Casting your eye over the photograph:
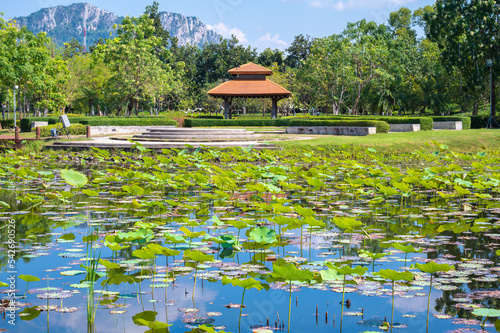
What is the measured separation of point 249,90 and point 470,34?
58.1 ft

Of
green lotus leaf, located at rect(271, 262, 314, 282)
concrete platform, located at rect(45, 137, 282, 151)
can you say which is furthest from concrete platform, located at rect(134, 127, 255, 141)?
green lotus leaf, located at rect(271, 262, 314, 282)

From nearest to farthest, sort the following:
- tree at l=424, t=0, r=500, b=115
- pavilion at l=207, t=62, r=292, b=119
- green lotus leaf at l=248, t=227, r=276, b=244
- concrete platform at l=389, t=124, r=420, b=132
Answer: green lotus leaf at l=248, t=227, r=276, b=244 < concrete platform at l=389, t=124, r=420, b=132 < tree at l=424, t=0, r=500, b=115 < pavilion at l=207, t=62, r=292, b=119

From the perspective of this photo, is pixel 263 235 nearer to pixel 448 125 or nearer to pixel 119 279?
pixel 119 279

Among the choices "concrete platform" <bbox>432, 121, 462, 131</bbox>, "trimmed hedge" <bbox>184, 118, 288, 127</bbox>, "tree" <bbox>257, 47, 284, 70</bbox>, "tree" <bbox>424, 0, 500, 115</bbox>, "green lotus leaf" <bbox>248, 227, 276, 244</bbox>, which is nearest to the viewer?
"green lotus leaf" <bbox>248, 227, 276, 244</bbox>

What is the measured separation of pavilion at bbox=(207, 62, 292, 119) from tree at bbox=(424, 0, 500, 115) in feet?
41.3

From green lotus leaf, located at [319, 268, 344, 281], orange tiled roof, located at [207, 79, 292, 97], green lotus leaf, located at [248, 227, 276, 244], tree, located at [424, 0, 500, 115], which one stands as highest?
tree, located at [424, 0, 500, 115]

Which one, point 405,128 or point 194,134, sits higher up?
point 405,128

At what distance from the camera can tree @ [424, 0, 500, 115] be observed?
33719 mm

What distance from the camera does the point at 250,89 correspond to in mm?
43906

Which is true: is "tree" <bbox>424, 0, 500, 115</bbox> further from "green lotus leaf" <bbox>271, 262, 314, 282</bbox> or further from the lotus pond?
"green lotus leaf" <bbox>271, 262, 314, 282</bbox>

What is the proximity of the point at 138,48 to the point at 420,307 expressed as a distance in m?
40.5

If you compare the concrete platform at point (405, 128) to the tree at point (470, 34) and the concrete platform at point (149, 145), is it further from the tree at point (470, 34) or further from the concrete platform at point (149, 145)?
the concrete platform at point (149, 145)

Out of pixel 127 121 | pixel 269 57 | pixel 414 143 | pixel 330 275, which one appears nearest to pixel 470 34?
pixel 414 143

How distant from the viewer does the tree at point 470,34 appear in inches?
1328
